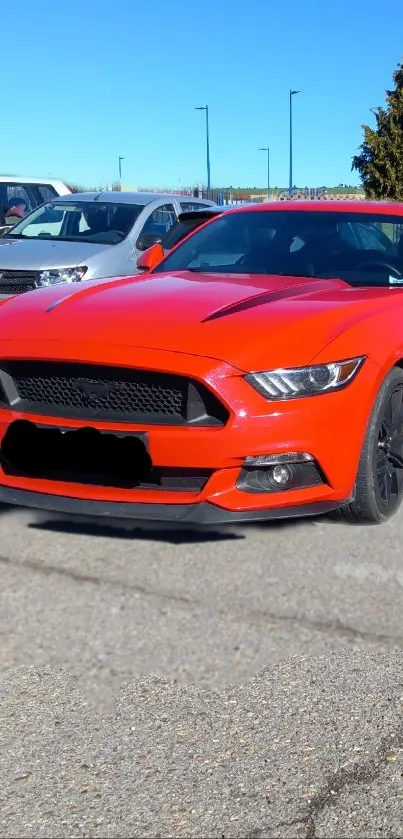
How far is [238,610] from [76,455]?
0.89m

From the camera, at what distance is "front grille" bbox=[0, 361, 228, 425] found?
368cm

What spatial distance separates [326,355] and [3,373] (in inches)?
51.5

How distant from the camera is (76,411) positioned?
151 inches

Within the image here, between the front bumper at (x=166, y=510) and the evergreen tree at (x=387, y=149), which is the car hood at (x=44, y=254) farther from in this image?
the evergreen tree at (x=387, y=149)

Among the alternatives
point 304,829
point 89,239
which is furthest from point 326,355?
point 89,239

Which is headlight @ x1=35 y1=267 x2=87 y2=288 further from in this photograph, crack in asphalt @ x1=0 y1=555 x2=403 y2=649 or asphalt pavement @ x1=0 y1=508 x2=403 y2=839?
crack in asphalt @ x1=0 y1=555 x2=403 y2=649

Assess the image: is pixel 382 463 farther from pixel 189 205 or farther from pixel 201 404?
pixel 189 205

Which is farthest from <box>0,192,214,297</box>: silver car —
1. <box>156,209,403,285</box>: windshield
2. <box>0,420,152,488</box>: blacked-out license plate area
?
<box>0,420,152,488</box>: blacked-out license plate area

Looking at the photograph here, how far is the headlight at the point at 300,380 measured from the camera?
12.1ft

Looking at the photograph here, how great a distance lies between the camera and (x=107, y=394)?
3.79m

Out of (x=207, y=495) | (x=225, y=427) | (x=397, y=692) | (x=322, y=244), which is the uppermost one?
(x=322, y=244)

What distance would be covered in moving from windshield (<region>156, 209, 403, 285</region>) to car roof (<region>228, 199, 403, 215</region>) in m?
0.04

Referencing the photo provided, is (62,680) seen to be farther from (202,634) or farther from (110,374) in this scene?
(110,374)

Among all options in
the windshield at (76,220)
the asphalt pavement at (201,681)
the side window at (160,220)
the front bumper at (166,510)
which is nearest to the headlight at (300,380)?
the front bumper at (166,510)
